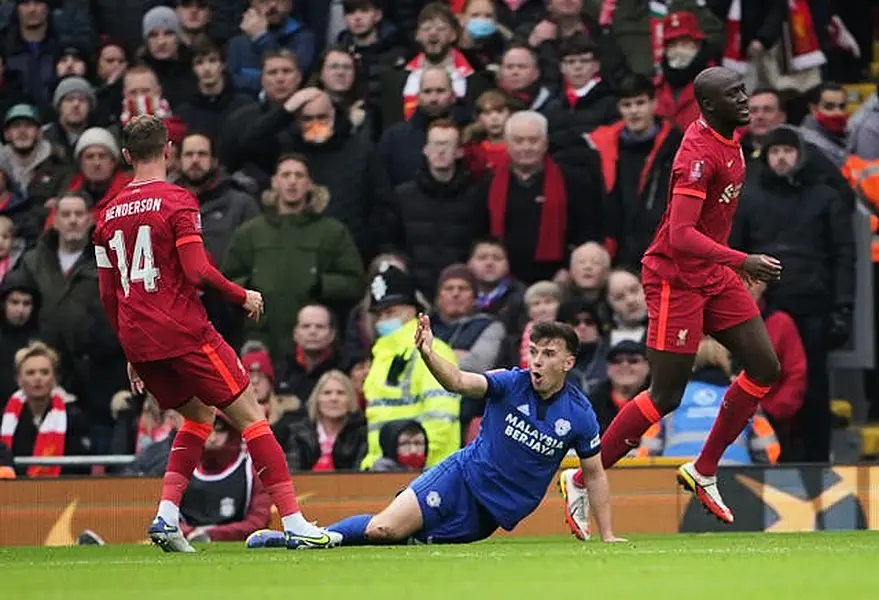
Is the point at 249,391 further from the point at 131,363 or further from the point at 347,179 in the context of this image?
the point at 347,179

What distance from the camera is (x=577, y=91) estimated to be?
18.5 metres

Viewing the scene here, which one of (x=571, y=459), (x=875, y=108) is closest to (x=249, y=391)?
(x=571, y=459)

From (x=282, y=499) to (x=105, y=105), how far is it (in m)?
8.33

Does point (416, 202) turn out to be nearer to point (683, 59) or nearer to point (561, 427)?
point (683, 59)

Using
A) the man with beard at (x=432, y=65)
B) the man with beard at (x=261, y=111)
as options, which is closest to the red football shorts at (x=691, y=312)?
the man with beard at (x=432, y=65)

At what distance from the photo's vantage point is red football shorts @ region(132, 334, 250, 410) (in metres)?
12.3

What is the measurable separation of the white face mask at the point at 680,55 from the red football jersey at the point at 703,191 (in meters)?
5.72

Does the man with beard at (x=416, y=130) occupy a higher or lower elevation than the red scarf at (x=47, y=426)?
higher

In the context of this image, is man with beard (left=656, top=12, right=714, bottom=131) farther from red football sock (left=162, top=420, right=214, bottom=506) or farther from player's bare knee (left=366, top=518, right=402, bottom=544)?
red football sock (left=162, top=420, right=214, bottom=506)

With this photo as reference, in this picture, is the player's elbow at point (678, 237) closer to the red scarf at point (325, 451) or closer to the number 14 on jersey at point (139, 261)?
the number 14 on jersey at point (139, 261)

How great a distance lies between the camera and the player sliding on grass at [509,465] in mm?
12398

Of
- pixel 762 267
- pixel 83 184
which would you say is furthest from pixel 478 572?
pixel 83 184

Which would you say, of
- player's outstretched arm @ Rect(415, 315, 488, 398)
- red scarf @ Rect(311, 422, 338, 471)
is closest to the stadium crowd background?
red scarf @ Rect(311, 422, 338, 471)

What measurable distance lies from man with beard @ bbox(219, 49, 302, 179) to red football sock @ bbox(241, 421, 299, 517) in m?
6.83
